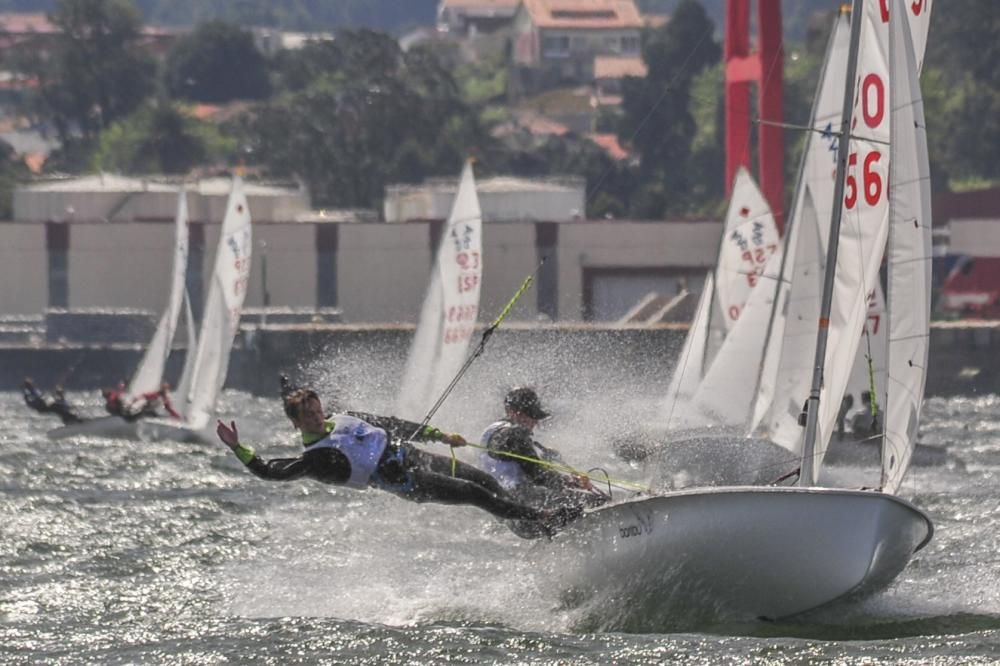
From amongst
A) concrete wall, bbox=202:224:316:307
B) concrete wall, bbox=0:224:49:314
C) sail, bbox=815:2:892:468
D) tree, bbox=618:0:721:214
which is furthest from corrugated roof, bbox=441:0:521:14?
sail, bbox=815:2:892:468

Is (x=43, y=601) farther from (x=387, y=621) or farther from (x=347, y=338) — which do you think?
(x=347, y=338)

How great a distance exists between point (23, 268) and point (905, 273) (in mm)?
49959

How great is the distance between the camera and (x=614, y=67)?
157m

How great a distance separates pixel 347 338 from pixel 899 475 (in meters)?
37.7

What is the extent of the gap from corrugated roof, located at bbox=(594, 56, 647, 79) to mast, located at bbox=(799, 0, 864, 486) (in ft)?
456

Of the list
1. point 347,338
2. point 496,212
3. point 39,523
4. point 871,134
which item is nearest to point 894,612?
point 871,134

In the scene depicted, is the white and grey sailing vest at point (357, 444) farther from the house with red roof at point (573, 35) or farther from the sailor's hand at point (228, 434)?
the house with red roof at point (573, 35)

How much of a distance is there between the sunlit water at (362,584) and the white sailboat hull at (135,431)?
24.1 ft

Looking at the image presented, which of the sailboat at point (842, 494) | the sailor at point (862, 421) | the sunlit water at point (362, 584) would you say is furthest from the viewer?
the sailor at point (862, 421)

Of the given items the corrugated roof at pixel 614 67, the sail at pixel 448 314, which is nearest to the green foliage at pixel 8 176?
the sail at pixel 448 314

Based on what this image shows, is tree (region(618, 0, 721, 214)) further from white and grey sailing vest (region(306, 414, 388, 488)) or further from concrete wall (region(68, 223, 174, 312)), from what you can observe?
white and grey sailing vest (region(306, 414, 388, 488))

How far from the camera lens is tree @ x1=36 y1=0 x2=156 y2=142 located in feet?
340

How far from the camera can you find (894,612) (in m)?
12.4

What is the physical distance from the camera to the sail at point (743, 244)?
24953mm
